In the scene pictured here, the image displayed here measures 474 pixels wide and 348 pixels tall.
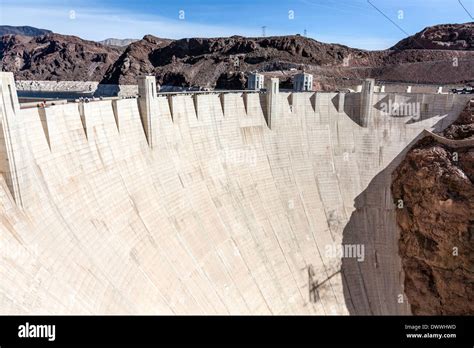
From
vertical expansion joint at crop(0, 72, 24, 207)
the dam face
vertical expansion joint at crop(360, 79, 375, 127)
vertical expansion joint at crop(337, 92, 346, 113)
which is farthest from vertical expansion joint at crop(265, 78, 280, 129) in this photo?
vertical expansion joint at crop(0, 72, 24, 207)

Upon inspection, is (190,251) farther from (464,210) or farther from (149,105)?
(464,210)

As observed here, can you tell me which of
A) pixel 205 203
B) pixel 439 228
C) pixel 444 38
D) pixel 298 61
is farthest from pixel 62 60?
pixel 439 228

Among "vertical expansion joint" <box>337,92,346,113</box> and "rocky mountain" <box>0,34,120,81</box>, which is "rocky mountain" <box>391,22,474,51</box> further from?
"rocky mountain" <box>0,34,120,81</box>

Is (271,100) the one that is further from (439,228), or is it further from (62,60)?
(62,60)

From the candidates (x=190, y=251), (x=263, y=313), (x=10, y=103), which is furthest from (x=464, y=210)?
(x=10, y=103)

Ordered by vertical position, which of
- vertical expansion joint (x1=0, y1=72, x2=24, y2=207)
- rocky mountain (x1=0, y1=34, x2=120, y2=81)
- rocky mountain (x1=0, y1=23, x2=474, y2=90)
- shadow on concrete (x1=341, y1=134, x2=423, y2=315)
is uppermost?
rocky mountain (x1=0, y1=34, x2=120, y2=81)

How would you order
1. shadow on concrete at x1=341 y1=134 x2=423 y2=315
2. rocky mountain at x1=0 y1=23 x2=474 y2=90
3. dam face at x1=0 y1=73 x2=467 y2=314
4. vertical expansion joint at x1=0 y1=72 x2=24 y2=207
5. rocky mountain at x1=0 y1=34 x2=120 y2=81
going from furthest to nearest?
rocky mountain at x1=0 y1=34 x2=120 y2=81
rocky mountain at x1=0 y1=23 x2=474 y2=90
shadow on concrete at x1=341 y1=134 x2=423 y2=315
dam face at x1=0 y1=73 x2=467 y2=314
vertical expansion joint at x1=0 y1=72 x2=24 y2=207

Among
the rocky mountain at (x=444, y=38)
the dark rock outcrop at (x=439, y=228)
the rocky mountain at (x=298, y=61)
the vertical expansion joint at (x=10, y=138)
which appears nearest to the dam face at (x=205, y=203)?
the vertical expansion joint at (x=10, y=138)

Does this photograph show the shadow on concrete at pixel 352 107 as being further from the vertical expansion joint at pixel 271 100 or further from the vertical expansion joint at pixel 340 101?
the vertical expansion joint at pixel 271 100
